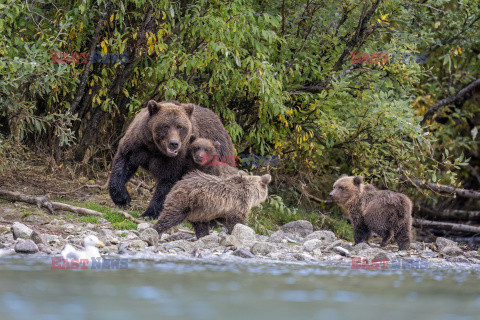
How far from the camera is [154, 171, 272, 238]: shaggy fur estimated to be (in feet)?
22.2

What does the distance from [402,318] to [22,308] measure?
195 centimetres

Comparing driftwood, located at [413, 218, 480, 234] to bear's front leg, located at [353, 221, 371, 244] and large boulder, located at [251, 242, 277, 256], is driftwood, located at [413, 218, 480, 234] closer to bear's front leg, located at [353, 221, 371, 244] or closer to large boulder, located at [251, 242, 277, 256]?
bear's front leg, located at [353, 221, 371, 244]

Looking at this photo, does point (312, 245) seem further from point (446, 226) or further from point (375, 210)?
point (446, 226)

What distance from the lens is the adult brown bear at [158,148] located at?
7871 millimetres

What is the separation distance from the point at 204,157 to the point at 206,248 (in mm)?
1983

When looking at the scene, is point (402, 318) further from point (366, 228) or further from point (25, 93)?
point (25, 93)

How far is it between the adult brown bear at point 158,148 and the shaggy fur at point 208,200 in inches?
36.0

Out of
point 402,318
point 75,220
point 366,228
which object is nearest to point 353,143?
point 366,228

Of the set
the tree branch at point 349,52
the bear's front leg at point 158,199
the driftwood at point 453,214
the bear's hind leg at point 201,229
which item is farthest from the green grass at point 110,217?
the driftwood at point 453,214

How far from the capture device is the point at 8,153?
9008 millimetres

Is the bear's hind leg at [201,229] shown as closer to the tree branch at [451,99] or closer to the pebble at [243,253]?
the pebble at [243,253]

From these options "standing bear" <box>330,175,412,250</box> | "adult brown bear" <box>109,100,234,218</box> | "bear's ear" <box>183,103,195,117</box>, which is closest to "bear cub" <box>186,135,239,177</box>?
"adult brown bear" <box>109,100,234,218</box>

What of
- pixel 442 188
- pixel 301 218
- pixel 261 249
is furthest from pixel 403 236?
pixel 442 188

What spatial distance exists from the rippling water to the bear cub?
2.96 m
